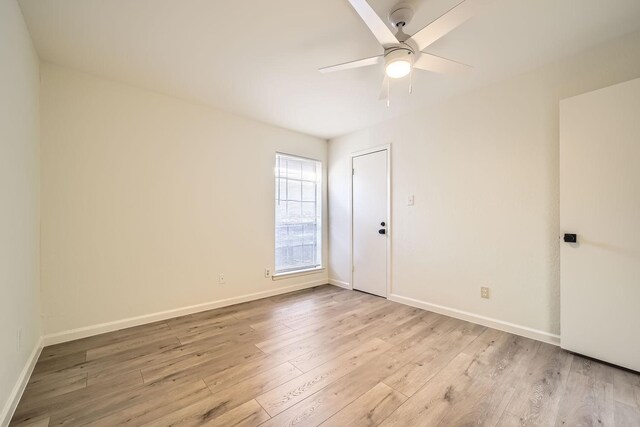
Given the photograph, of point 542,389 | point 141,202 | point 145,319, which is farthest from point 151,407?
point 542,389

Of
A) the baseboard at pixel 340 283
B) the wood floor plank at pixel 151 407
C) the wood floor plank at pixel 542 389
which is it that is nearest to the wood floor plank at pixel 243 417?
the wood floor plank at pixel 151 407

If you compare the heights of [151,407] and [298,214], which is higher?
[298,214]

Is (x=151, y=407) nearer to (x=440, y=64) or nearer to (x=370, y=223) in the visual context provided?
(x=440, y=64)

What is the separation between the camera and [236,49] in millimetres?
2049

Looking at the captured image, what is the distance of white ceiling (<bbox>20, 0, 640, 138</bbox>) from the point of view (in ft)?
5.42

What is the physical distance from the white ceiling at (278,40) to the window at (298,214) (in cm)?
134

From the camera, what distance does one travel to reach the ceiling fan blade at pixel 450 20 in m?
1.28

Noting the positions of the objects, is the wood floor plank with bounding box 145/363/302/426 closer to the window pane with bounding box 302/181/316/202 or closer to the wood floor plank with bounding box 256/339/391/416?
the wood floor plank with bounding box 256/339/391/416

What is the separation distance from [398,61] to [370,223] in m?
2.32

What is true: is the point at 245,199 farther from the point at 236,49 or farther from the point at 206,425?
the point at 206,425

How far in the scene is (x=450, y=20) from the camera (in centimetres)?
141

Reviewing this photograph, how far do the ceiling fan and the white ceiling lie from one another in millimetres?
149

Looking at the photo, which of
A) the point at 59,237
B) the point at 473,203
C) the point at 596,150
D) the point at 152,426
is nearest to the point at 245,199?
the point at 59,237

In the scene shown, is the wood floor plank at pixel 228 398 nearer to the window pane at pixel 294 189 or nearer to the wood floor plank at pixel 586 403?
the wood floor plank at pixel 586 403
